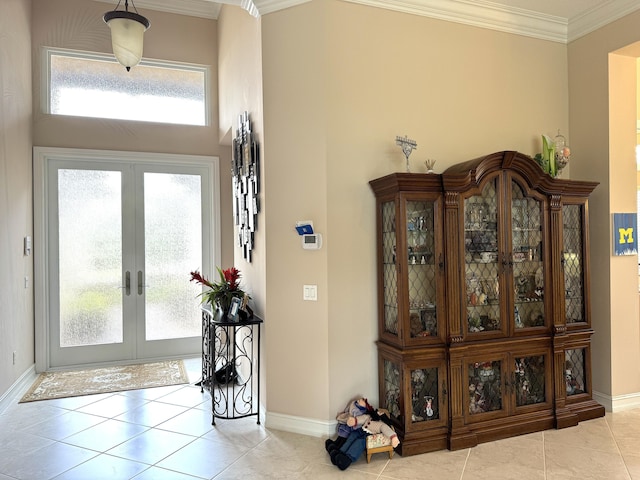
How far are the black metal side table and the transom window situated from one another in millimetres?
2601

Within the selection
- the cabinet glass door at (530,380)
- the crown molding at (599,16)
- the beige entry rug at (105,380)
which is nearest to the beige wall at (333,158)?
the cabinet glass door at (530,380)

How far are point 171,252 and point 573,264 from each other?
14.0ft

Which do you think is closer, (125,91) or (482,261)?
(482,261)

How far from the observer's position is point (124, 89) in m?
5.47

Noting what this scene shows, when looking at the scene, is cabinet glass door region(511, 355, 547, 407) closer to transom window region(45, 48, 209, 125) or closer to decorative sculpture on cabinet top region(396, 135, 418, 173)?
decorative sculpture on cabinet top region(396, 135, 418, 173)

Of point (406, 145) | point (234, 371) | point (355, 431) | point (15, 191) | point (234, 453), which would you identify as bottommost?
point (234, 453)

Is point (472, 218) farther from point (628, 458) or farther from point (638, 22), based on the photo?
point (638, 22)

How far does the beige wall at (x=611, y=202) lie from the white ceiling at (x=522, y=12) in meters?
0.14

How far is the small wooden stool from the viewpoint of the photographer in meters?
2.97

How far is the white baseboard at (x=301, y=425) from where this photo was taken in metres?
3.36

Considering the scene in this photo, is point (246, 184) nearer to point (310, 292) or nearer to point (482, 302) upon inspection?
point (310, 292)

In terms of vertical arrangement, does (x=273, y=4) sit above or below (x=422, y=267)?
above

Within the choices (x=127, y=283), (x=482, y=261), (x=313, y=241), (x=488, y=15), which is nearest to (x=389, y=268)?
(x=313, y=241)

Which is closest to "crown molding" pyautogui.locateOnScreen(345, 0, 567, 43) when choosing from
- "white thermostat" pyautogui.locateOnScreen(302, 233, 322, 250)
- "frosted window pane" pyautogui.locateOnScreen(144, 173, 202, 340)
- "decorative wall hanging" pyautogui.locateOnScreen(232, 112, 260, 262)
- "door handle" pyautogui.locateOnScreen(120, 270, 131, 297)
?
"decorative wall hanging" pyautogui.locateOnScreen(232, 112, 260, 262)
